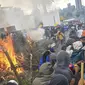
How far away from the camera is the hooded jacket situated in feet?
14.8

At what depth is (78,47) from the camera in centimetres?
604

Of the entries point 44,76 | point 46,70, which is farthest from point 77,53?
point 44,76

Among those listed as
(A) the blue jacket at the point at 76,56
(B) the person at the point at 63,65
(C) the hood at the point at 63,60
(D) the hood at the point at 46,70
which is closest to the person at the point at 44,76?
(D) the hood at the point at 46,70

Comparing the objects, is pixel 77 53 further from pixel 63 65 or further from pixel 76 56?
pixel 63 65

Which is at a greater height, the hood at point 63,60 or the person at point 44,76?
the hood at point 63,60

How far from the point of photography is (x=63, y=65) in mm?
4559

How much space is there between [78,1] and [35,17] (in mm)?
42968

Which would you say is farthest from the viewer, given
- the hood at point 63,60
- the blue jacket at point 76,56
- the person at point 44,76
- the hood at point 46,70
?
the blue jacket at point 76,56

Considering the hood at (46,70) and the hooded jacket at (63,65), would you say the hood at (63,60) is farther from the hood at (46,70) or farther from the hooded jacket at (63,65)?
the hood at (46,70)

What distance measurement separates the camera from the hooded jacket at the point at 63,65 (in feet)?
14.8

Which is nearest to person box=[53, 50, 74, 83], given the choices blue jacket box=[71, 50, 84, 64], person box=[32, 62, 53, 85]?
person box=[32, 62, 53, 85]

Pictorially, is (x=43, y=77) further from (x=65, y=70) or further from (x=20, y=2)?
(x=20, y=2)

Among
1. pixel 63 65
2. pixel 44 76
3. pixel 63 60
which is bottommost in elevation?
pixel 44 76

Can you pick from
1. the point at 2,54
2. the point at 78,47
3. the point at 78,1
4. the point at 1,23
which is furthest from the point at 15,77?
the point at 78,1
